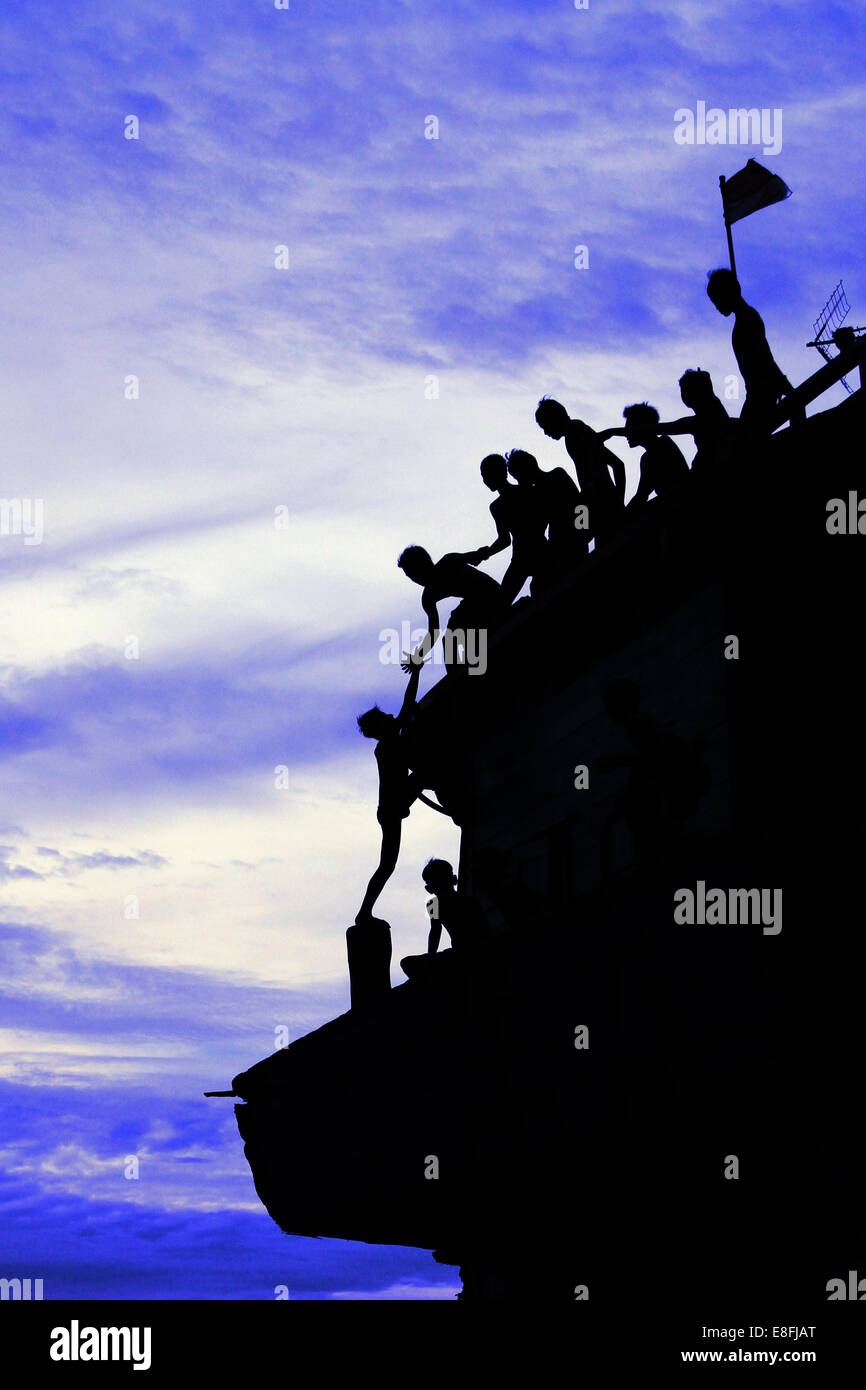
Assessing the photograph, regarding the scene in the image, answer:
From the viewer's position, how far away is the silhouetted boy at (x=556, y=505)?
17922 millimetres

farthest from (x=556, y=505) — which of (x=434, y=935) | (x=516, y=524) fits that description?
(x=434, y=935)

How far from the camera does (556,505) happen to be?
59.2ft

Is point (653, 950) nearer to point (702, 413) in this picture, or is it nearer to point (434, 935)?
point (702, 413)

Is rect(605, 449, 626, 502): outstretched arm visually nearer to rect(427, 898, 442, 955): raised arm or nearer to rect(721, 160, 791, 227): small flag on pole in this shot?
rect(721, 160, 791, 227): small flag on pole

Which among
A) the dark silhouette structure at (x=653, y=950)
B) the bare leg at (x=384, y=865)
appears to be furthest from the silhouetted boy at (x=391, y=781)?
the dark silhouette structure at (x=653, y=950)

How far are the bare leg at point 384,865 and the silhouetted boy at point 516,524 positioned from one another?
3.93 meters

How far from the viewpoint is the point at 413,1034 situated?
17688 millimetres

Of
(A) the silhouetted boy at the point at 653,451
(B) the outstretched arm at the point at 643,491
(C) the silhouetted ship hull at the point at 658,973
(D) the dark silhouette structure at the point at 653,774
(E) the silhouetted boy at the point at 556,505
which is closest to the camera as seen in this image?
Result: (C) the silhouetted ship hull at the point at 658,973

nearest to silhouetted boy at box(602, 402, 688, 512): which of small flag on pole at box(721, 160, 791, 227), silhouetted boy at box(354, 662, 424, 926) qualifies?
small flag on pole at box(721, 160, 791, 227)

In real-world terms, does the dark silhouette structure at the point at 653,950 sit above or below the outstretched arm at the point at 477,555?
below

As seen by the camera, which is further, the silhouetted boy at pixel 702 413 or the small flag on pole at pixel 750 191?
the small flag on pole at pixel 750 191

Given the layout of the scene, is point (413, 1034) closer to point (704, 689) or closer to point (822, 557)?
point (704, 689)

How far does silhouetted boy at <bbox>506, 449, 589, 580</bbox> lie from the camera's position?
58.8 ft

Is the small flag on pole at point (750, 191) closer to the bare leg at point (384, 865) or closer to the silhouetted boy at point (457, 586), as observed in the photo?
the silhouetted boy at point (457, 586)
